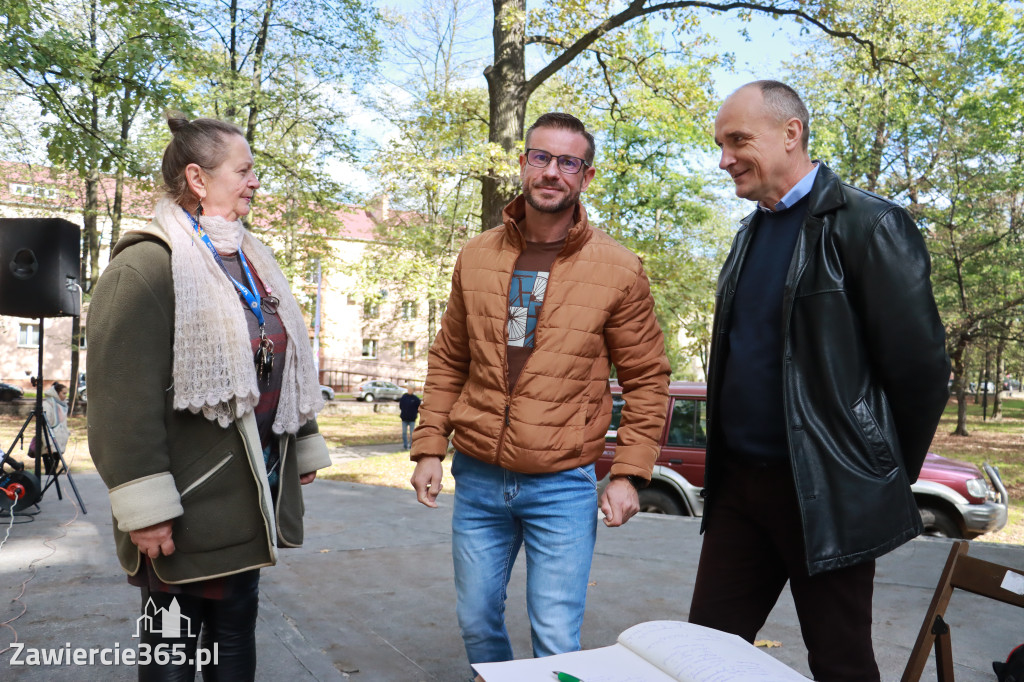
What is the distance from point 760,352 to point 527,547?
3.14 ft

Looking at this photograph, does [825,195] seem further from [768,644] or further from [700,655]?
[768,644]

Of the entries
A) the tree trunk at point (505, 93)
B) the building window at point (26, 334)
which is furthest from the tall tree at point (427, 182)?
the building window at point (26, 334)

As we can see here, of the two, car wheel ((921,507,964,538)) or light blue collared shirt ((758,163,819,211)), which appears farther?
car wheel ((921,507,964,538))

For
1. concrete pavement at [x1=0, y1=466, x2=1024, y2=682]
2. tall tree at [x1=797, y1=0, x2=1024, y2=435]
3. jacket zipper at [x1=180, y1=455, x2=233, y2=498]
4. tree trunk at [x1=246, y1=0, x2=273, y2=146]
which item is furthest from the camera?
tree trunk at [x1=246, y1=0, x2=273, y2=146]

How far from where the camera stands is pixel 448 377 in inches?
108

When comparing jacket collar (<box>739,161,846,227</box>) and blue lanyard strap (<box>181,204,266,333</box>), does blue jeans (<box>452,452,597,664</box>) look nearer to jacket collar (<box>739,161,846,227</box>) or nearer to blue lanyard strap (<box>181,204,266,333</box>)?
blue lanyard strap (<box>181,204,266,333</box>)

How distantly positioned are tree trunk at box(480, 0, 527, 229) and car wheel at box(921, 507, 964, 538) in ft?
22.5

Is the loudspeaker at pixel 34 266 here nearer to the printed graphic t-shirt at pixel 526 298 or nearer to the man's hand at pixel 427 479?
the man's hand at pixel 427 479

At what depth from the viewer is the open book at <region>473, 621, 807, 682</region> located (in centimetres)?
100

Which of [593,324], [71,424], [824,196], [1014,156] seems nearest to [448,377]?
[593,324]

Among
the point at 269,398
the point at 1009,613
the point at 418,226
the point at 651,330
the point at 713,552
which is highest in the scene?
the point at 418,226

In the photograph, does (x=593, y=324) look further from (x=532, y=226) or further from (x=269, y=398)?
(x=269, y=398)

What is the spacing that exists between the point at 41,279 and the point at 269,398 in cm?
613

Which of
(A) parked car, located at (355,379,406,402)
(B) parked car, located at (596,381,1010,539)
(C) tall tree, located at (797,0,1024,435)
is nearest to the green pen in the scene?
(B) parked car, located at (596,381,1010,539)
